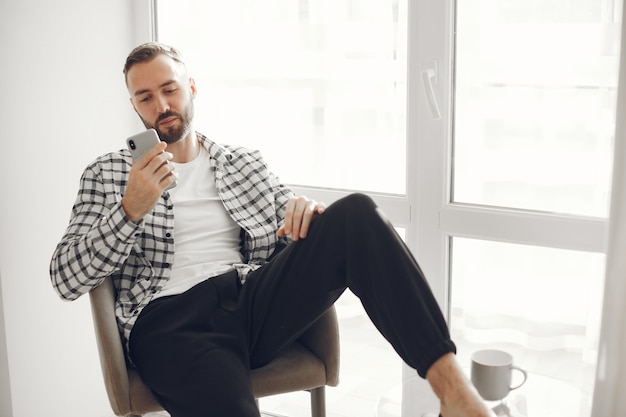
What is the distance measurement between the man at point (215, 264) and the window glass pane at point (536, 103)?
573mm

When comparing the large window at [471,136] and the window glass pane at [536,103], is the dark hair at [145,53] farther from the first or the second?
the window glass pane at [536,103]

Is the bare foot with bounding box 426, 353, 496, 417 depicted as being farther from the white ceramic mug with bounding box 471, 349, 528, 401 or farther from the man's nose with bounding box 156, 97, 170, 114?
the man's nose with bounding box 156, 97, 170, 114

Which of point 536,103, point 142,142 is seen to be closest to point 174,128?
point 142,142

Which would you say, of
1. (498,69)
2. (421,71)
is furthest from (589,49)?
(421,71)

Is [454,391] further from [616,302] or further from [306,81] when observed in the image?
[306,81]

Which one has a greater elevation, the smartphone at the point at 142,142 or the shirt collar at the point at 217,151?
the smartphone at the point at 142,142

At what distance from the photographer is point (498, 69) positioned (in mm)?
2162

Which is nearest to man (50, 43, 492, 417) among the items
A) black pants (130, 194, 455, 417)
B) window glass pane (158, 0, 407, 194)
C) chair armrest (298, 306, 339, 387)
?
black pants (130, 194, 455, 417)

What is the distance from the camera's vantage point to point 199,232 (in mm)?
2127

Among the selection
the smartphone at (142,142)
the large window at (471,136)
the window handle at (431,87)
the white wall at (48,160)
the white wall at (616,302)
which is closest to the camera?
the white wall at (616,302)

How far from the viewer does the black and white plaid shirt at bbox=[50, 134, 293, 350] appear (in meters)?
1.86

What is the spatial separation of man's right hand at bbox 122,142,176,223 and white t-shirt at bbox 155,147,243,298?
233 millimetres

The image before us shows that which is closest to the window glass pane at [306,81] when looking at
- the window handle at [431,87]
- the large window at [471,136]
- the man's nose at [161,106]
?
the large window at [471,136]

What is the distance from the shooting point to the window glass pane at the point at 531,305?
2.15m
